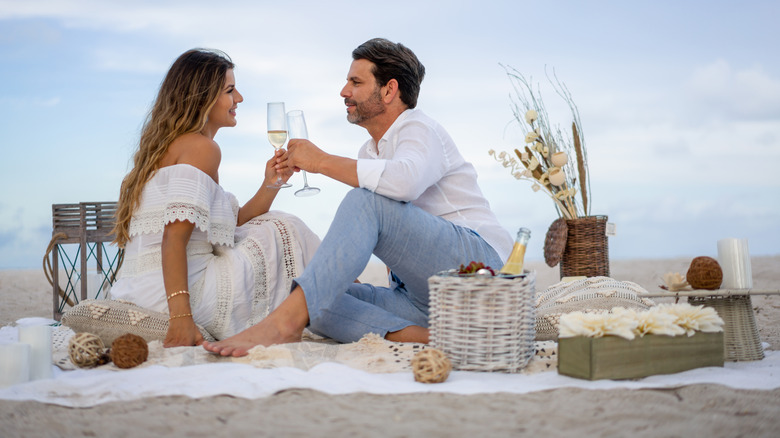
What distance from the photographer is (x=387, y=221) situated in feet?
9.55

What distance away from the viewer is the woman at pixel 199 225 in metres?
3.25

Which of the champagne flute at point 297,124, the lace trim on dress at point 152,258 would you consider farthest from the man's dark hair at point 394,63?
the lace trim on dress at point 152,258

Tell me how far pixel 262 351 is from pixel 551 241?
3.19 metres

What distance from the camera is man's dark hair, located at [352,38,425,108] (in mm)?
A: 3682

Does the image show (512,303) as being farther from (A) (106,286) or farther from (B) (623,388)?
(A) (106,286)

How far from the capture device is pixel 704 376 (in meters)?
2.42

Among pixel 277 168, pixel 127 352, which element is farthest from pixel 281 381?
pixel 277 168

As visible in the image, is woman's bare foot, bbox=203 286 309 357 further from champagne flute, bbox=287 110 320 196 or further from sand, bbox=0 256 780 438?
champagne flute, bbox=287 110 320 196

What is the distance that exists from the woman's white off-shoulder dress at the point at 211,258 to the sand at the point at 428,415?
110 cm

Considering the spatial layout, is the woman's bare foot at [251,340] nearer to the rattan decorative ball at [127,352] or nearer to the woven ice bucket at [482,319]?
the rattan decorative ball at [127,352]

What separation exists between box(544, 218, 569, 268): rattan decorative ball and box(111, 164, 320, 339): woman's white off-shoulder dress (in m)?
2.40

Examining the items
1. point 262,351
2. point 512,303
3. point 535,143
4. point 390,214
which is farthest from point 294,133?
point 535,143

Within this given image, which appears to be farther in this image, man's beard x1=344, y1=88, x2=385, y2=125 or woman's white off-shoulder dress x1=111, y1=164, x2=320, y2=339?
man's beard x1=344, y1=88, x2=385, y2=125

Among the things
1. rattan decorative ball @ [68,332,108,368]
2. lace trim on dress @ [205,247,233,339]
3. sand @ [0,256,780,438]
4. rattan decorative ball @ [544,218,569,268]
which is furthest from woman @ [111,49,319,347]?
rattan decorative ball @ [544,218,569,268]
